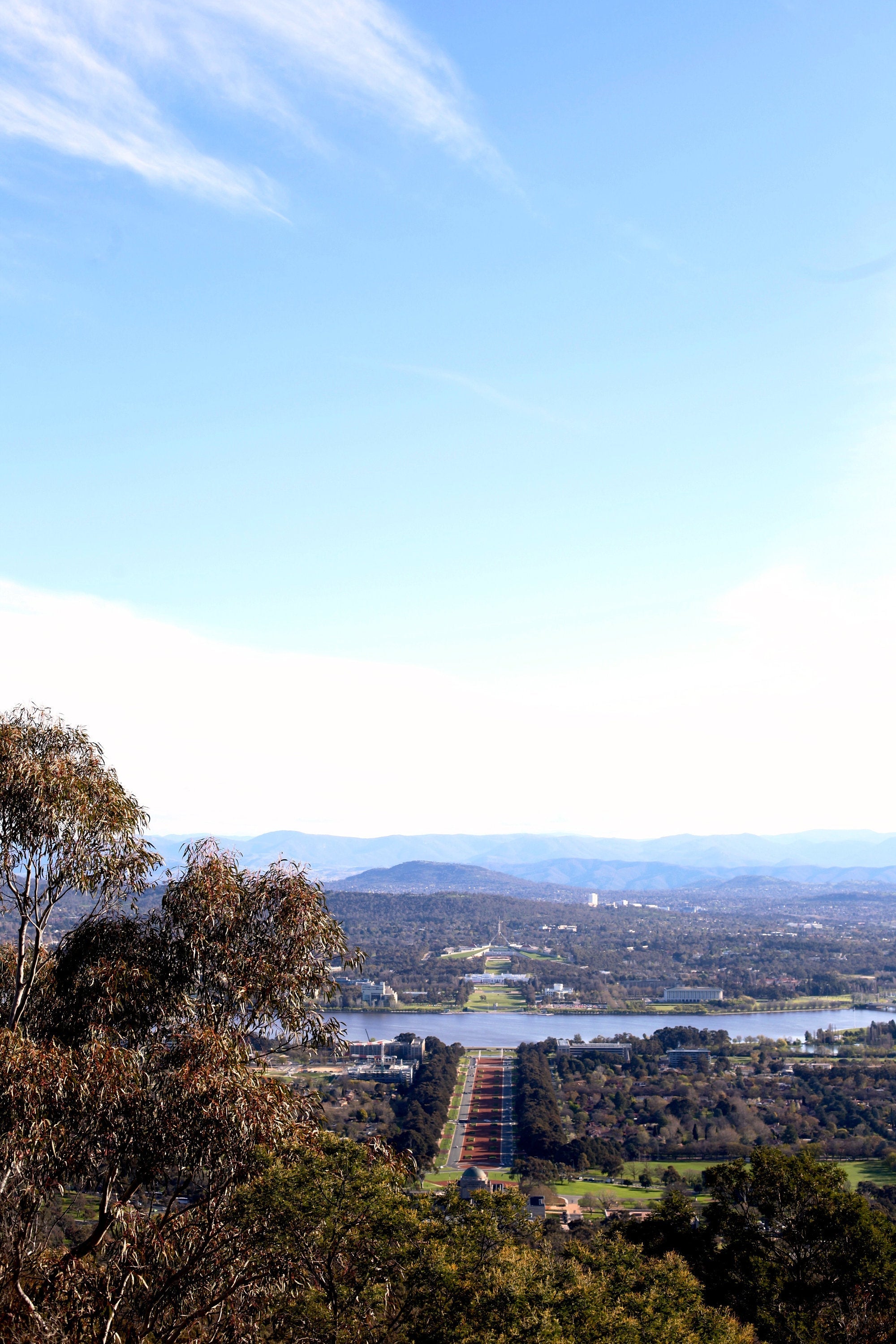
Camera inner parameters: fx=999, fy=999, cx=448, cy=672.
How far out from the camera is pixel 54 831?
240 inches

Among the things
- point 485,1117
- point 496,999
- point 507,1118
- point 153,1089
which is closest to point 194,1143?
point 153,1089

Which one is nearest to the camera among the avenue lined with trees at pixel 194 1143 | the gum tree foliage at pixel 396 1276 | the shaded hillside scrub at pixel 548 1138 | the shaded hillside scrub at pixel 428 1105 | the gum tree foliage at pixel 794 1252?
the avenue lined with trees at pixel 194 1143

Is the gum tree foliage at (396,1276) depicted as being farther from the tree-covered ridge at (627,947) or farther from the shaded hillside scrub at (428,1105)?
the tree-covered ridge at (627,947)

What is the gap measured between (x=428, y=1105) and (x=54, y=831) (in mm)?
28944

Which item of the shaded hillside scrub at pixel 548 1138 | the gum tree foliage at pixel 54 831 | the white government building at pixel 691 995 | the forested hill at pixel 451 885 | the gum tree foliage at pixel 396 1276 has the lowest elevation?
the forested hill at pixel 451 885

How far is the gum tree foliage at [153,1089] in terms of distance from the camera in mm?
5332

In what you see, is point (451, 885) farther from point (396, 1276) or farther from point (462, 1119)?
point (396, 1276)

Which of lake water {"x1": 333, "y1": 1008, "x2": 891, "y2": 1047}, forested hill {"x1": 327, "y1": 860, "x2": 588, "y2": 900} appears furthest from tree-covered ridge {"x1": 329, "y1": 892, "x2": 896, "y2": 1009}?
forested hill {"x1": 327, "y1": 860, "x2": 588, "y2": 900}

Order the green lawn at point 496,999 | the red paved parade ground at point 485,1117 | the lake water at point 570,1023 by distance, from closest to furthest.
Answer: the red paved parade ground at point 485,1117, the lake water at point 570,1023, the green lawn at point 496,999

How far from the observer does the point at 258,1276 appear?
6.04 m

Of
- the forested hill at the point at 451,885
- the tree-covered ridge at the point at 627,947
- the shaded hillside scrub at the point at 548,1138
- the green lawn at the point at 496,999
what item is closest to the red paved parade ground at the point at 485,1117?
the shaded hillside scrub at the point at 548,1138

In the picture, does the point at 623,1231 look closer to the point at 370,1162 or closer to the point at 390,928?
the point at 370,1162

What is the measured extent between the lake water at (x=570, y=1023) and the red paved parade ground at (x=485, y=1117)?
8913mm

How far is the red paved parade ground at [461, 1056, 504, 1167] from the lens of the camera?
2723 cm
